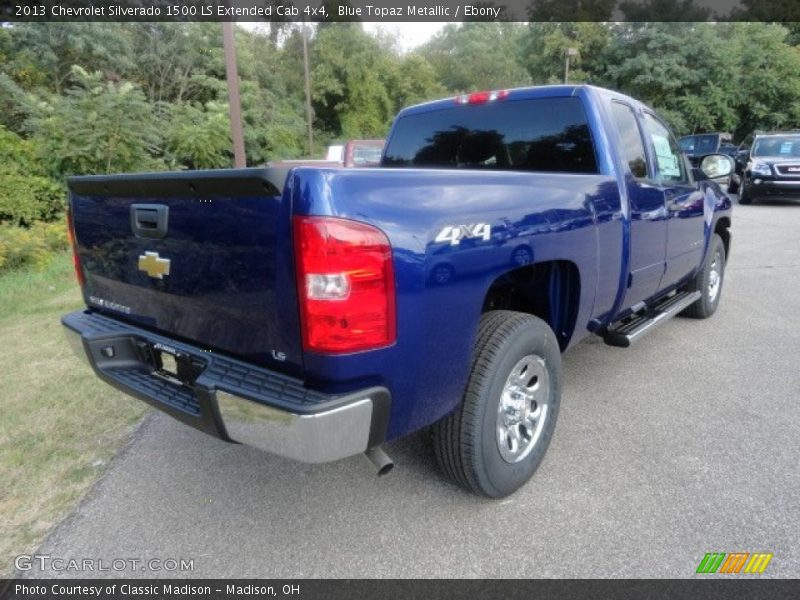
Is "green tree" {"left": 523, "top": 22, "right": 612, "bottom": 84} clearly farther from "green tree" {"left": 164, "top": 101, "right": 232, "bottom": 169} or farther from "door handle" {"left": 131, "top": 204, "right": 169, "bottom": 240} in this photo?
"door handle" {"left": 131, "top": 204, "right": 169, "bottom": 240}

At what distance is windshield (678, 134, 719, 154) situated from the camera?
64.5ft

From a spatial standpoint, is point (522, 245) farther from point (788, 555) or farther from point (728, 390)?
point (728, 390)

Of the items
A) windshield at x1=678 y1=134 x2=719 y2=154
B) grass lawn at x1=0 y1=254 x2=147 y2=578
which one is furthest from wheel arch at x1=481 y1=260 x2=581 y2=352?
windshield at x1=678 y1=134 x2=719 y2=154

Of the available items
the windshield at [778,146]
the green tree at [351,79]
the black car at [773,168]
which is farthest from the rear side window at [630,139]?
the green tree at [351,79]

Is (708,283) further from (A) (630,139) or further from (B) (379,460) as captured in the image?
(B) (379,460)

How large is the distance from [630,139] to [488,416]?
2.22 m

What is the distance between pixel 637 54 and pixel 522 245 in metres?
34.9

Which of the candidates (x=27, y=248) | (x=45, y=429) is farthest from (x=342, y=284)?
(x=27, y=248)

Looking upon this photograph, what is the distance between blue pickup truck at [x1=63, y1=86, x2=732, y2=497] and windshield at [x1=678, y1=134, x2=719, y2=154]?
62.4 ft

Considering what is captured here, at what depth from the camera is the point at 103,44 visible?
13523 mm

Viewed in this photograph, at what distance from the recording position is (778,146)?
1431cm

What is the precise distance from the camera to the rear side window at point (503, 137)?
3.21 metres
